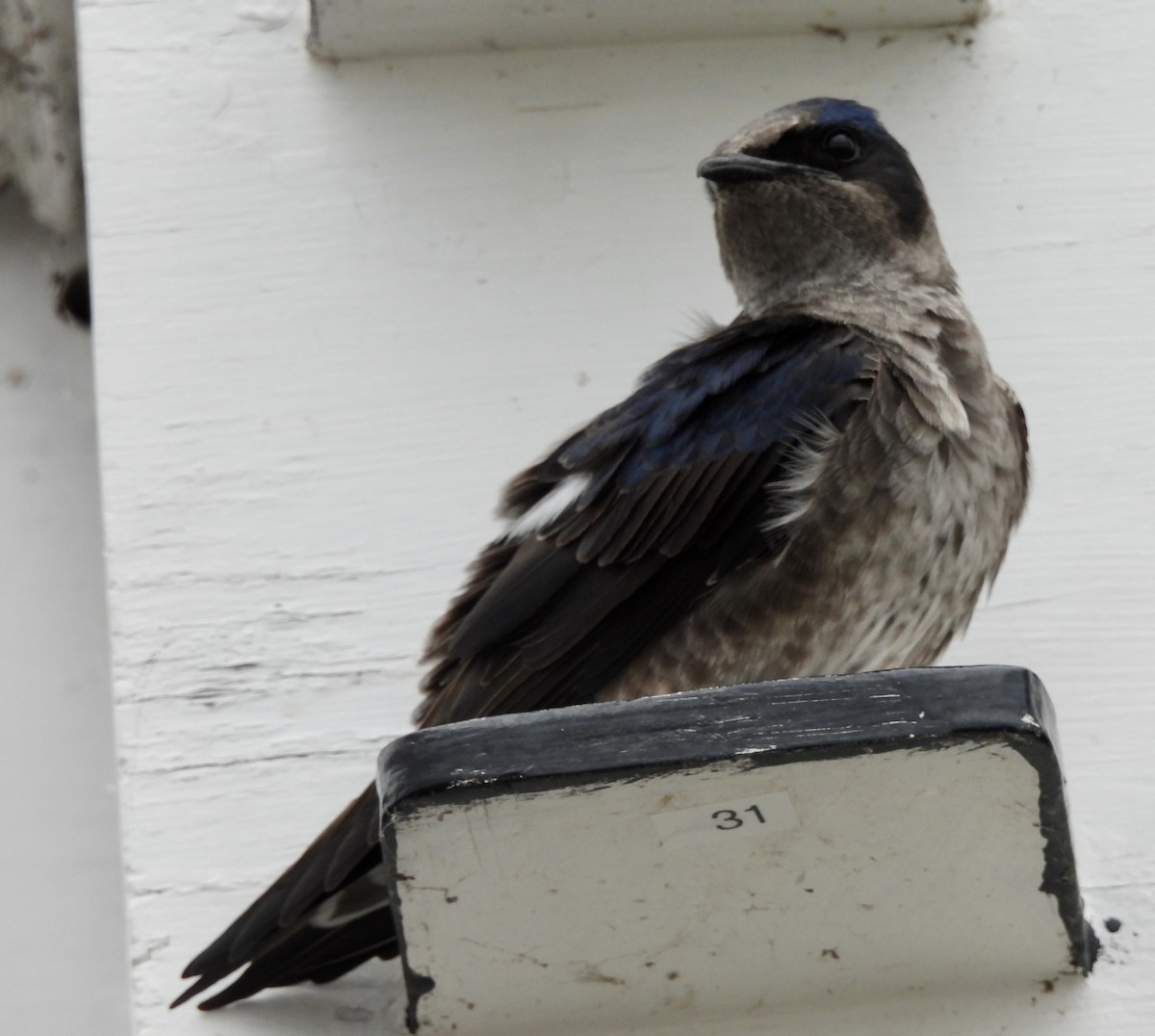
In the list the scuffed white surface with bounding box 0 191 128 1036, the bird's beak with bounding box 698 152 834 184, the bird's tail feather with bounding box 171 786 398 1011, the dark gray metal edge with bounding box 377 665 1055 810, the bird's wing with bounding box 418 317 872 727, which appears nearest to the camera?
the dark gray metal edge with bounding box 377 665 1055 810

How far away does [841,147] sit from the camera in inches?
86.6

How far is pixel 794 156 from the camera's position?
221cm

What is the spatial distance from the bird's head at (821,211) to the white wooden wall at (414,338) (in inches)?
2.1

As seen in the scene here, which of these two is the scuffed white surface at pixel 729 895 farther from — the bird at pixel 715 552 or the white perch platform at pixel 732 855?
the bird at pixel 715 552

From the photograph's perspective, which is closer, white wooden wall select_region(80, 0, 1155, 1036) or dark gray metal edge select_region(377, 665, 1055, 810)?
dark gray metal edge select_region(377, 665, 1055, 810)

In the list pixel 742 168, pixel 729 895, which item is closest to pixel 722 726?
pixel 729 895

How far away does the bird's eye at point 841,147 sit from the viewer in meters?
2.20

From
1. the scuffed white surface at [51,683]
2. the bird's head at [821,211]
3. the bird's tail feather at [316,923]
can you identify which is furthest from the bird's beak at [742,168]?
the scuffed white surface at [51,683]

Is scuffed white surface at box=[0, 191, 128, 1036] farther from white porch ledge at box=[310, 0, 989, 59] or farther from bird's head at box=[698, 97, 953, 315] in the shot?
bird's head at box=[698, 97, 953, 315]

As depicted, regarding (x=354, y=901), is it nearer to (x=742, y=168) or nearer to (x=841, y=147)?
(x=742, y=168)

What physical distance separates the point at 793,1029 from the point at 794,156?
96cm

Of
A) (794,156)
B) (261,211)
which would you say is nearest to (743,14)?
(794,156)

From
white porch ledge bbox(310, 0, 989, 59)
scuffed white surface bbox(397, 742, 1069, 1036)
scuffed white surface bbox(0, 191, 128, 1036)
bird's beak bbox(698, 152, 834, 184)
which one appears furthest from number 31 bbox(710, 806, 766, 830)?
white porch ledge bbox(310, 0, 989, 59)

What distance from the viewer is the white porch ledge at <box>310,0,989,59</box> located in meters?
2.29
